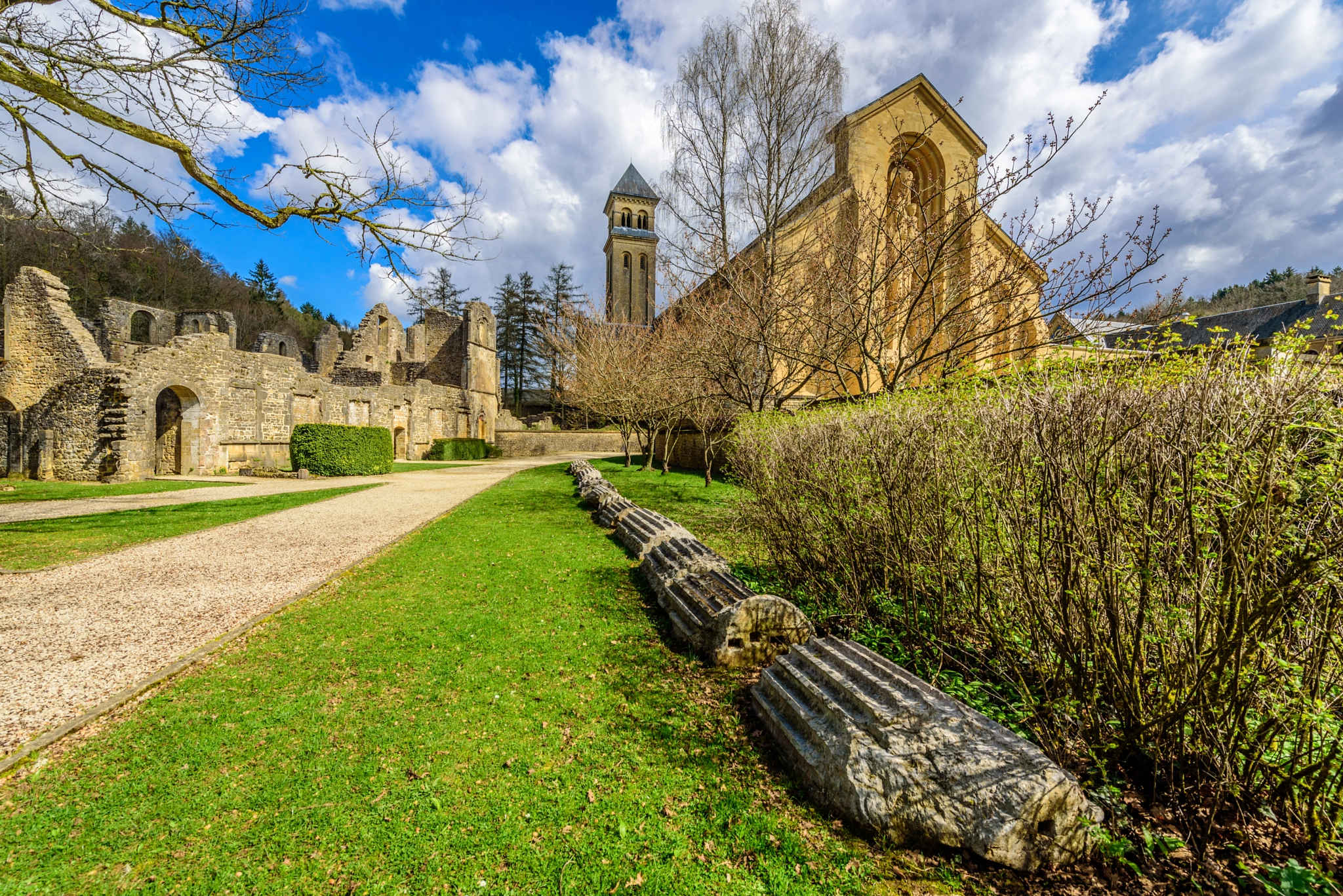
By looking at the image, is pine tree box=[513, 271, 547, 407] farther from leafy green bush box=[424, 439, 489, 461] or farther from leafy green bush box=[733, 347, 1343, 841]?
leafy green bush box=[733, 347, 1343, 841]

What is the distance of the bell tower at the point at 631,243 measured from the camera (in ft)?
167

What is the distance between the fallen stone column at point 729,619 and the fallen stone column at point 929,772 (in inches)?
40.5

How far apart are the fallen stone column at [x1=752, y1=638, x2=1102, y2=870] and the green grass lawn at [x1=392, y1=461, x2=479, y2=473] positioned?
1966 cm

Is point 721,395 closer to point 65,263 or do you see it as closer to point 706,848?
point 706,848

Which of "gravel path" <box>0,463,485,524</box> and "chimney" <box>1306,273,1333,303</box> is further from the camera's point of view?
"chimney" <box>1306,273,1333,303</box>

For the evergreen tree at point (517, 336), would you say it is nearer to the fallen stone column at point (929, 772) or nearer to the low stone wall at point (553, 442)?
the low stone wall at point (553, 442)

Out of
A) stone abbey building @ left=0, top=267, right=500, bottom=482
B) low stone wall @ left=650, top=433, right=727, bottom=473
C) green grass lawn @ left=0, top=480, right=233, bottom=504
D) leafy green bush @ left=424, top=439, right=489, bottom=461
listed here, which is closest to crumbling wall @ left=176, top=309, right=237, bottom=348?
stone abbey building @ left=0, top=267, right=500, bottom=482

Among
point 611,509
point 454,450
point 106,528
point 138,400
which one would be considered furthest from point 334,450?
point 611,509

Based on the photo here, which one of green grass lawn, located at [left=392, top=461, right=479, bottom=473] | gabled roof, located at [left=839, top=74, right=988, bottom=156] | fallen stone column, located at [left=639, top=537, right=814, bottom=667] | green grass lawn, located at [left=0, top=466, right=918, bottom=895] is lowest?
green grass lawn, located at [left=0, top=466, right=918, bottom=895]

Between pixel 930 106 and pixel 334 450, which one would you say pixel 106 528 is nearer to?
pixel 334 450

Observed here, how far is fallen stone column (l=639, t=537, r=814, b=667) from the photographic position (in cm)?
366

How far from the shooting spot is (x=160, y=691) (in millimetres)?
3188

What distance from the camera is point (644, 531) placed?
6852mm

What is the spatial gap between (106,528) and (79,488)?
7.24m
